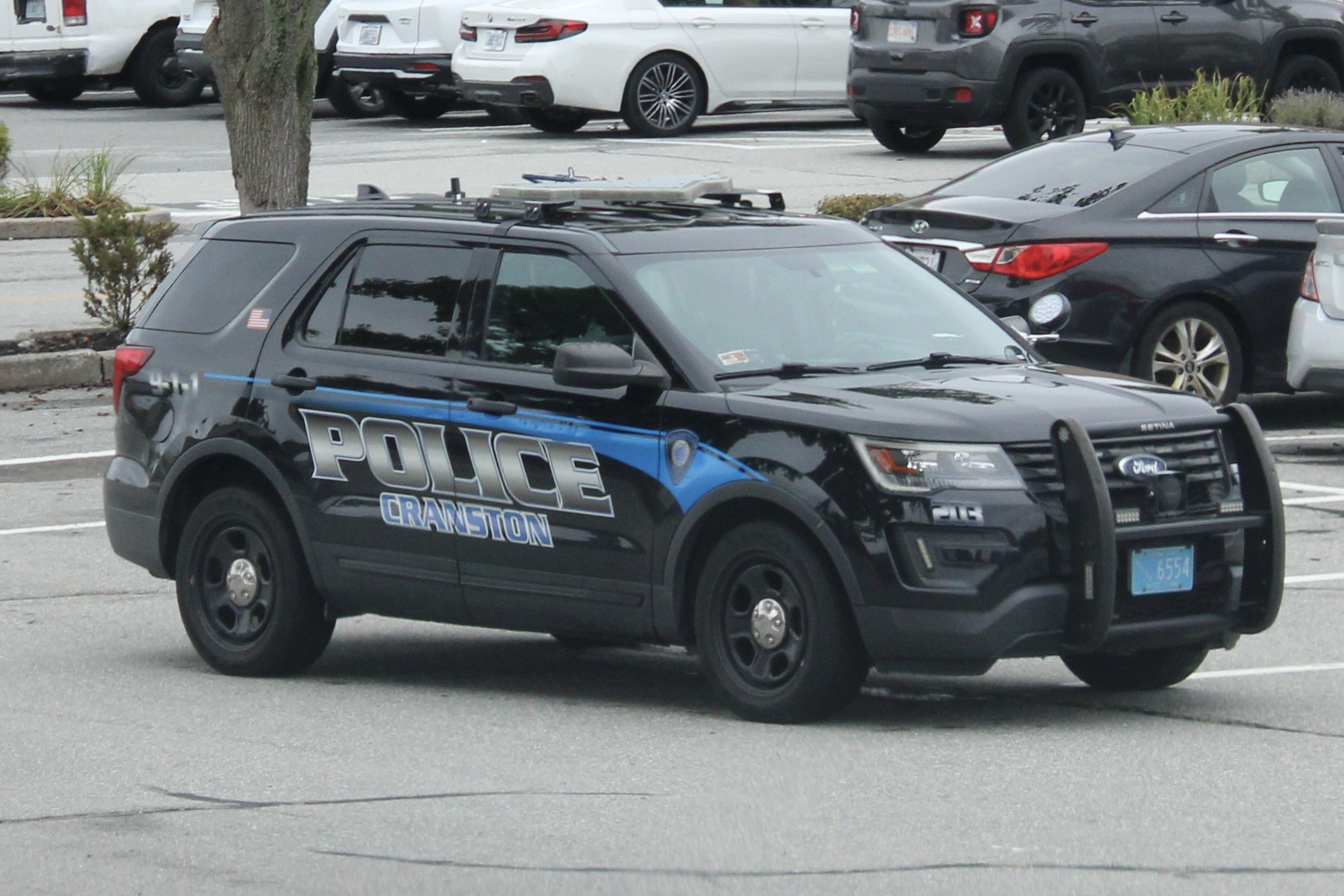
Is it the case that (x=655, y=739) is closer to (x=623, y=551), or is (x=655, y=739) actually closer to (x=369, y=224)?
(x=623, y=551)

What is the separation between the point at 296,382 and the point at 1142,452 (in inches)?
121

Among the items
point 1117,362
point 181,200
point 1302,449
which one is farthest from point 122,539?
point 181,200

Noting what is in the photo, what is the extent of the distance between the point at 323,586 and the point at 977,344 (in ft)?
8.13

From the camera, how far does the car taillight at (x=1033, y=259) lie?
40.4 feet

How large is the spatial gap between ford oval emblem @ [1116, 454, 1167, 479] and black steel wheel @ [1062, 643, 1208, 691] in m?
0.81

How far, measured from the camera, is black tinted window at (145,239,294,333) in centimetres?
859

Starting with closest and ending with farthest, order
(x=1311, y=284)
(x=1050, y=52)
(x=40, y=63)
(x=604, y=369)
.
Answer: (x=604, y=369) < (x=1311, y=284) < (x=1050, y=52) < (x=40, y=63)

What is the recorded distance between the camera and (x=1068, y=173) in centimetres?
Answer: 1295

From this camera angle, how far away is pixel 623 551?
7.31 metres

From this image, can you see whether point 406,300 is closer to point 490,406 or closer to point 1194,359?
point 490,406

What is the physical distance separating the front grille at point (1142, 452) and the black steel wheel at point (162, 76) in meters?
24.7

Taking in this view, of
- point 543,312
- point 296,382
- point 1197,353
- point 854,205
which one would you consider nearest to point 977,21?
point 854,205

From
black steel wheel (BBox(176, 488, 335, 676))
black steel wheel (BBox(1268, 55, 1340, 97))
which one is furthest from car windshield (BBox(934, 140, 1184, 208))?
black steel wheel (BBox(1268, 55, 1340, 97))

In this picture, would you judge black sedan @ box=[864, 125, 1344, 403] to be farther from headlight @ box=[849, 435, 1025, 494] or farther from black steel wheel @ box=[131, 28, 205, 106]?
black steel wheel @ box=[131, 28, 205, 106]
